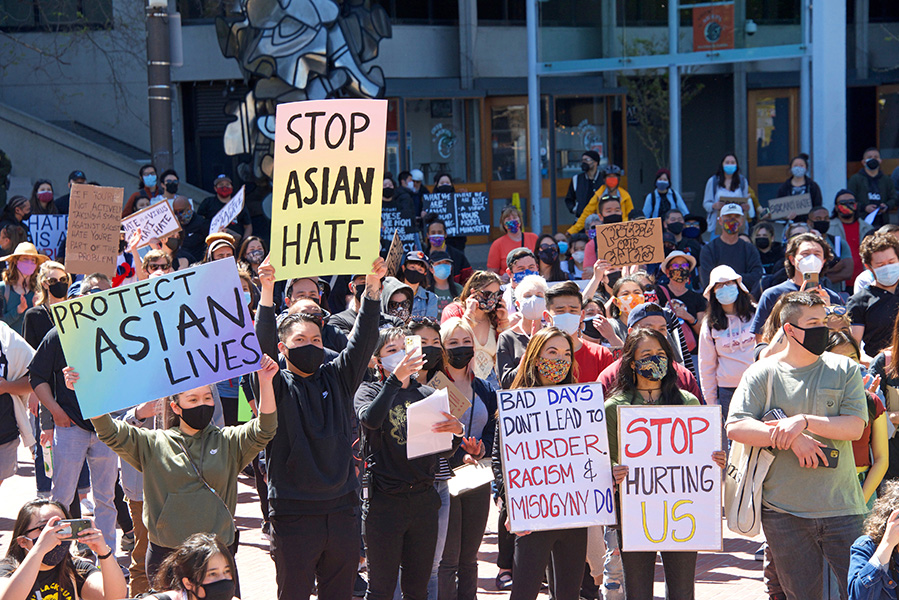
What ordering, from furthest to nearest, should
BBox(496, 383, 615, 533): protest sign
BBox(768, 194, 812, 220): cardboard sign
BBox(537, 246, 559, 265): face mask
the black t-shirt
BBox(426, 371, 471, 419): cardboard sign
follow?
BBox(768, 194, 812, 220): cardboard sign
BBox(537, 246, 559, 265): face mask
BBox(426, 371, 471, 419): cardboard sign
BBox(496, 383, 615, 533): protest sign
the black t-shirt

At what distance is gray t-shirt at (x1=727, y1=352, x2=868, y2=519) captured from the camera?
5.25 meters

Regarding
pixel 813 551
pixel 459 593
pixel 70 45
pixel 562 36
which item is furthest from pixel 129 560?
pixel 70 45

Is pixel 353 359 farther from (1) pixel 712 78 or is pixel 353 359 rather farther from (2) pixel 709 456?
(1) pixel 712 78

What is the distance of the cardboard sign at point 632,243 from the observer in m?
A: 9.71

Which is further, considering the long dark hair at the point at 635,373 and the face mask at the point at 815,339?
the long dark hair at the point at 635,373

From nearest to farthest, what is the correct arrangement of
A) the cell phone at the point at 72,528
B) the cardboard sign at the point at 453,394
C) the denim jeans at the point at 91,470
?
1. the cell phone at the point at 72,528
2. the cardboard sign at the point at 453,394
3. the denim jeans at the point at 91,470

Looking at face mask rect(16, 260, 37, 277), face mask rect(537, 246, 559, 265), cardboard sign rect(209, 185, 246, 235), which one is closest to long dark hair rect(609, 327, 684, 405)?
face mask rect(537, 246, 559, 265)

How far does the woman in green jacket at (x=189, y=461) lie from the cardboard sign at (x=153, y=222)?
5.83 meters

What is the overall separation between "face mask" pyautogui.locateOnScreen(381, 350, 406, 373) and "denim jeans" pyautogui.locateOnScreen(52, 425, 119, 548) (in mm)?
2272

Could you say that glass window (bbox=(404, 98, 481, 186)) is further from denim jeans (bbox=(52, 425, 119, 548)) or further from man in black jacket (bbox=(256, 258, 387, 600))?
man in black jacket (bbox=(256, 258, 387, 600))

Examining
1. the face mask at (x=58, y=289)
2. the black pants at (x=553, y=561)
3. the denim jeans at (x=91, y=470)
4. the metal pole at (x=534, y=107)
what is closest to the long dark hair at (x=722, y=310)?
the black pants at (x=553, y=561)

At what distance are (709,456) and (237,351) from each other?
2.34 metres

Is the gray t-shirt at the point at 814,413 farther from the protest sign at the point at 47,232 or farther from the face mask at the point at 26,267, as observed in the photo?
the protest sign at the point at 47,232

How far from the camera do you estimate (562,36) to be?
A: 18781 mm
